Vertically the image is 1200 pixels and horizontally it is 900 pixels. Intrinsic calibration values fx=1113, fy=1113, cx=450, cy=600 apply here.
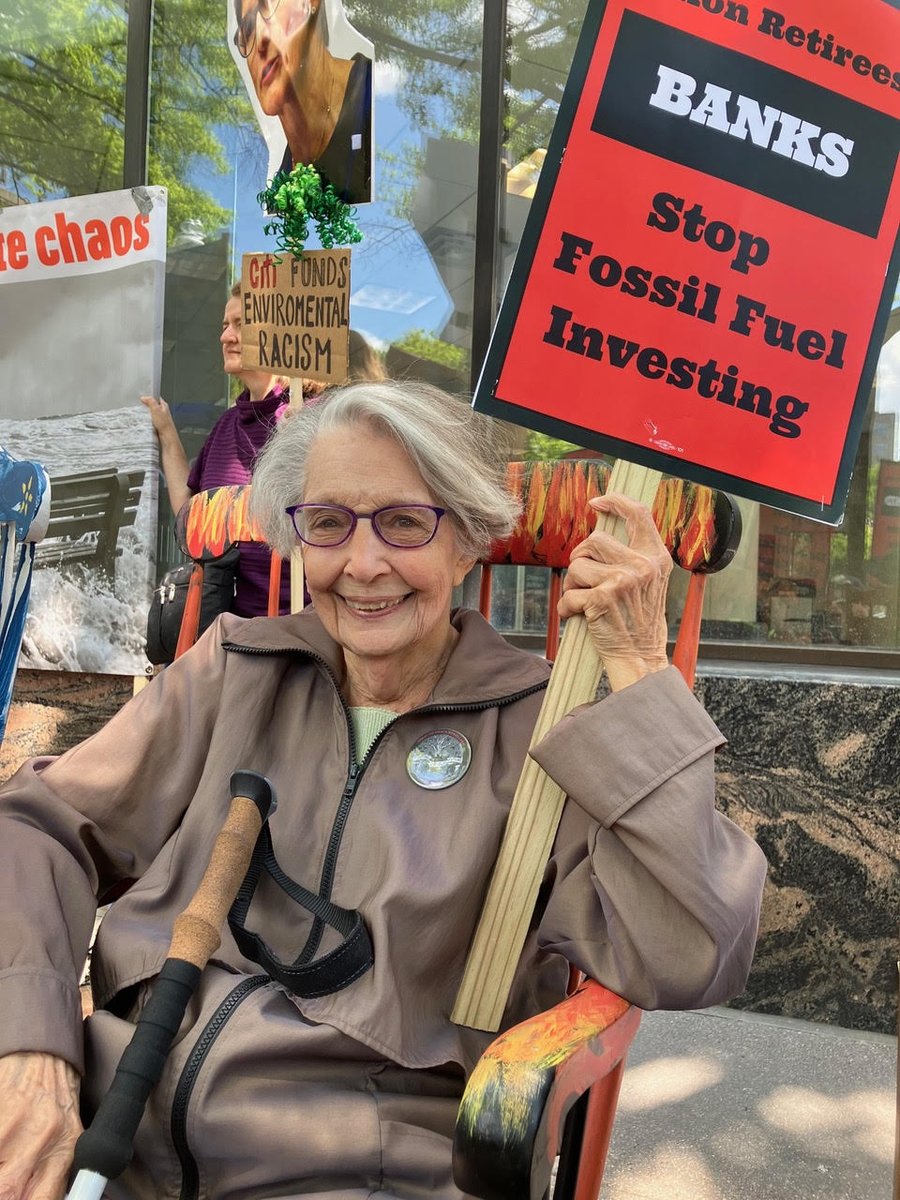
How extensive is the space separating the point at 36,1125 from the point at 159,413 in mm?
3941

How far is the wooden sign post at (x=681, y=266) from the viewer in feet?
4.77

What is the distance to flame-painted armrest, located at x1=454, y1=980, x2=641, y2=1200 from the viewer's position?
1.01m

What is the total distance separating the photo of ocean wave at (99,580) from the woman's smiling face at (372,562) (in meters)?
3.41

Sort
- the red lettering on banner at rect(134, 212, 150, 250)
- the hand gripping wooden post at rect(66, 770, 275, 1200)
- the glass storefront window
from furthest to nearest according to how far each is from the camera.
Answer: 1. the glass storefront window
2. the red lettering on banner at rect(134, 212, 150, 250)
3. the hand gripping wooden post at rect(66, 770, 275, 1200)

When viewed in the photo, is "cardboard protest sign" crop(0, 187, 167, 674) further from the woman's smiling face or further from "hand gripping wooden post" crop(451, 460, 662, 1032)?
"hand gripping wooden post" crop(451, 460, 662, 1032)

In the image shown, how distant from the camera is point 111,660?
16.1 ft

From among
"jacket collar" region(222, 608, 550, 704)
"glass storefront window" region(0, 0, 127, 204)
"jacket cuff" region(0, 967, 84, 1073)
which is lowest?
"jacket cuff" region(0, 967, 84, 1073)

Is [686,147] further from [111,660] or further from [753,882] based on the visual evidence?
[111,660]

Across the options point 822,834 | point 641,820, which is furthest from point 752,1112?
point 641,820

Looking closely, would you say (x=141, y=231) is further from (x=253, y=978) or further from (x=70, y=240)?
(x=253, y=978)

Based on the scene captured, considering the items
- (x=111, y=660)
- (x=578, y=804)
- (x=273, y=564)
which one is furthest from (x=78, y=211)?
(x=578, y=804)

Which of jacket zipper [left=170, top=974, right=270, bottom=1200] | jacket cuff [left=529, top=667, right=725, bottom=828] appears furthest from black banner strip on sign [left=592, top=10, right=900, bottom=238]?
jacket zipper [left=170, top=974, right=270, bottom=1200]

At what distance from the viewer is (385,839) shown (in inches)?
59.7

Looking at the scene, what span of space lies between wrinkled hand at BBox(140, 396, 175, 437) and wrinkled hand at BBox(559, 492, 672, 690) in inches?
149
